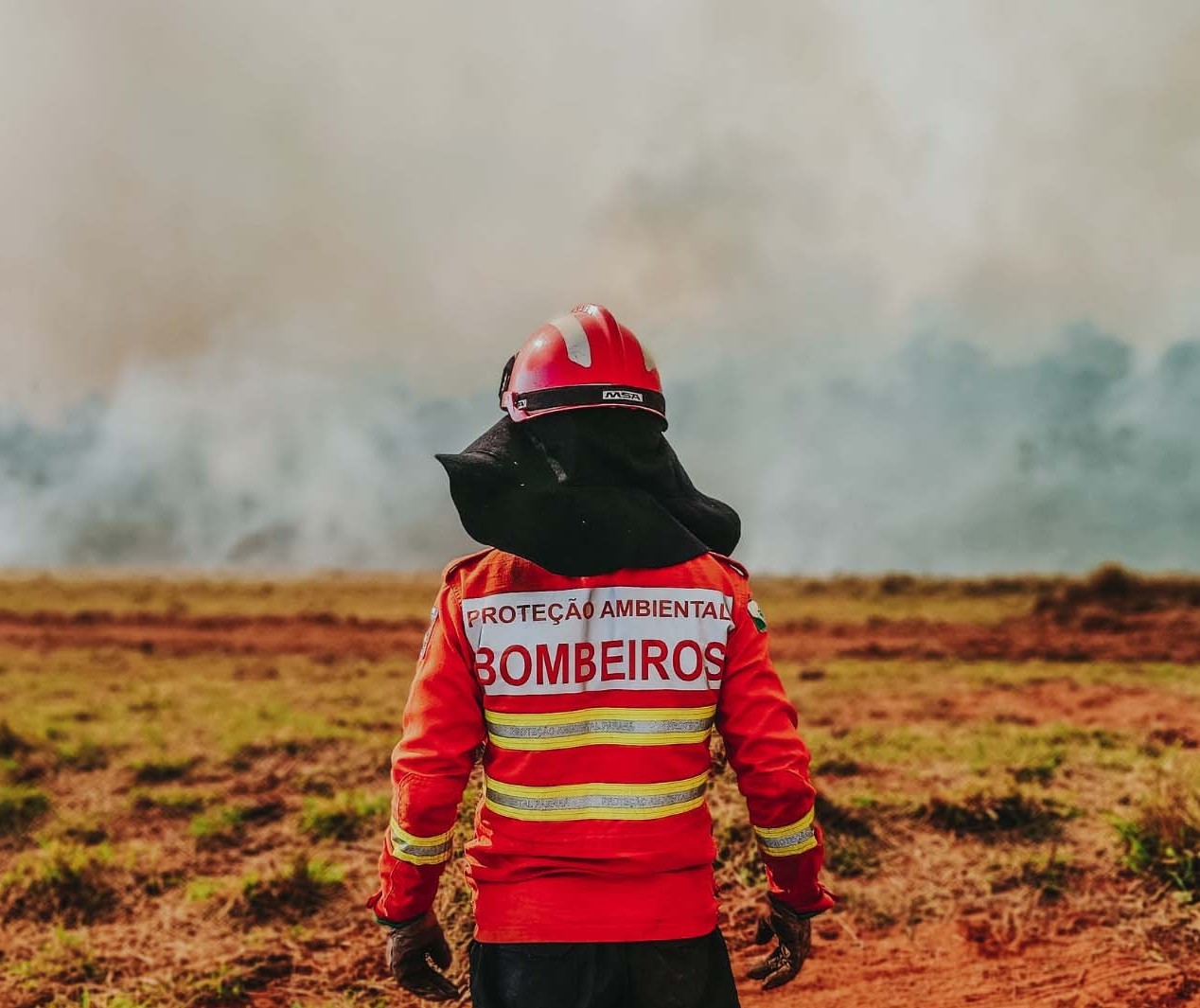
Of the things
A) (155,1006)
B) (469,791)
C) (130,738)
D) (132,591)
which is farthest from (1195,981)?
(132,591)

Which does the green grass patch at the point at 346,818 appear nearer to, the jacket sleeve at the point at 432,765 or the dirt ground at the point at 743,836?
the dirt ground at the point at 743,836

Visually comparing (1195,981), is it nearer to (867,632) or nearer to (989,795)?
(989,795)

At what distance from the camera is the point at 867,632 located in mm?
20406

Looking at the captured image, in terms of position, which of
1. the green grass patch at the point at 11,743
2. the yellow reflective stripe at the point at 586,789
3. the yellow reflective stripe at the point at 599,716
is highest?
the yellow reflective stripe at the point at 599,716

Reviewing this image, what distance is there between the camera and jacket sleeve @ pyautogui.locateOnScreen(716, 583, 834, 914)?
91.7 inches

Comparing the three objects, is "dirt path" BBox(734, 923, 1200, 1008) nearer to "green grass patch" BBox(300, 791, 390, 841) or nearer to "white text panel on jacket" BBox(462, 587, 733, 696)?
"white text panel on jacket" BBox(462, 587, 733, 696)

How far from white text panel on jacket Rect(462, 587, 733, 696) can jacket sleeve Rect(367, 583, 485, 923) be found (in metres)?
0.06

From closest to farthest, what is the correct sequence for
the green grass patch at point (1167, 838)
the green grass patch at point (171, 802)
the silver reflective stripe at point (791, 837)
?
the silver reflective stripe at point (791, 837)
the green grass patch at point (1167, 838)
the green grass patch at point (171, 802)

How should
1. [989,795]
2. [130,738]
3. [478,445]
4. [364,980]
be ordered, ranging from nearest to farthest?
[478,445] → [364,980] → [989,795] → [130,738]

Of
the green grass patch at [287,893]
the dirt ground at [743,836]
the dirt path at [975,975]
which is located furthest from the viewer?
the green grass patch at [287,893]

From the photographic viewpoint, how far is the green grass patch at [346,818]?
629 cm

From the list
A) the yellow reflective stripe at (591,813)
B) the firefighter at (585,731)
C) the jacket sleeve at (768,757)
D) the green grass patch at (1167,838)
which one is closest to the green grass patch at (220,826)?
the firefighter at (585,731)

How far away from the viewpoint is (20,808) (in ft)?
24.5

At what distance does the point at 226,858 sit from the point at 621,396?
5.58 metres
